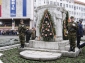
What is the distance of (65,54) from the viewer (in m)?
8.70

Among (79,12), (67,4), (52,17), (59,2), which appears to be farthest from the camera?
(79,12)

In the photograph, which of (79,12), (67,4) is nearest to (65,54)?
(67,4)

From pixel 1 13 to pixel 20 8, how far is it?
17.0 feet

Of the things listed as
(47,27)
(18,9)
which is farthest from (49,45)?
(18,9)

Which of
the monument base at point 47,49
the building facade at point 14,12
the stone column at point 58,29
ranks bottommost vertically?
the monument base at point 47,49

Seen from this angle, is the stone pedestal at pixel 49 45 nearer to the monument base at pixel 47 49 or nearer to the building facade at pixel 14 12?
the monument base at pixel 47 49

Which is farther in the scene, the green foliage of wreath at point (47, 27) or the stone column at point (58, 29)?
the stone column at point (58, 29)

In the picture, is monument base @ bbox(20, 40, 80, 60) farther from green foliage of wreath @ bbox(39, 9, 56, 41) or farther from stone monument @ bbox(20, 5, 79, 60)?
green foliage of wreath @ bbox(39, 9, 56, 41)

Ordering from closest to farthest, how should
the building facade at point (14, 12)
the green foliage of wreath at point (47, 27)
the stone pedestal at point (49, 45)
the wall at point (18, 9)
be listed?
1. the stone pedestal at point (49, 45)
2. the green foliage of wreath at point (47, 27)
3. the wall at point (18, 9)
4. the building facade at point (14, 12)

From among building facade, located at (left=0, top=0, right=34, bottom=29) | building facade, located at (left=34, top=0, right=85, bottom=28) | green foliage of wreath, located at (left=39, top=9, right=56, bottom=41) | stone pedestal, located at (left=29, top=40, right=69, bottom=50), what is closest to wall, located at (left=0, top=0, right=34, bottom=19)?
building facade, located at (left=0, top=0, right=34, bottom=29)

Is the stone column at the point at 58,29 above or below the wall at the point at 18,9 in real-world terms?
below

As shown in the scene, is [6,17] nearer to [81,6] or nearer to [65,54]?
[65,54]

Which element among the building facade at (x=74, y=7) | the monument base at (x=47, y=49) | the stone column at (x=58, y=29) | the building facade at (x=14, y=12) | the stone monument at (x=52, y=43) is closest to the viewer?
the monument base at (x=47, y=49)

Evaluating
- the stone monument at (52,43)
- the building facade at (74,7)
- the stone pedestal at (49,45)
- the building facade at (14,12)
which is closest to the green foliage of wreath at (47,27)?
the stone monument at (52,43)
